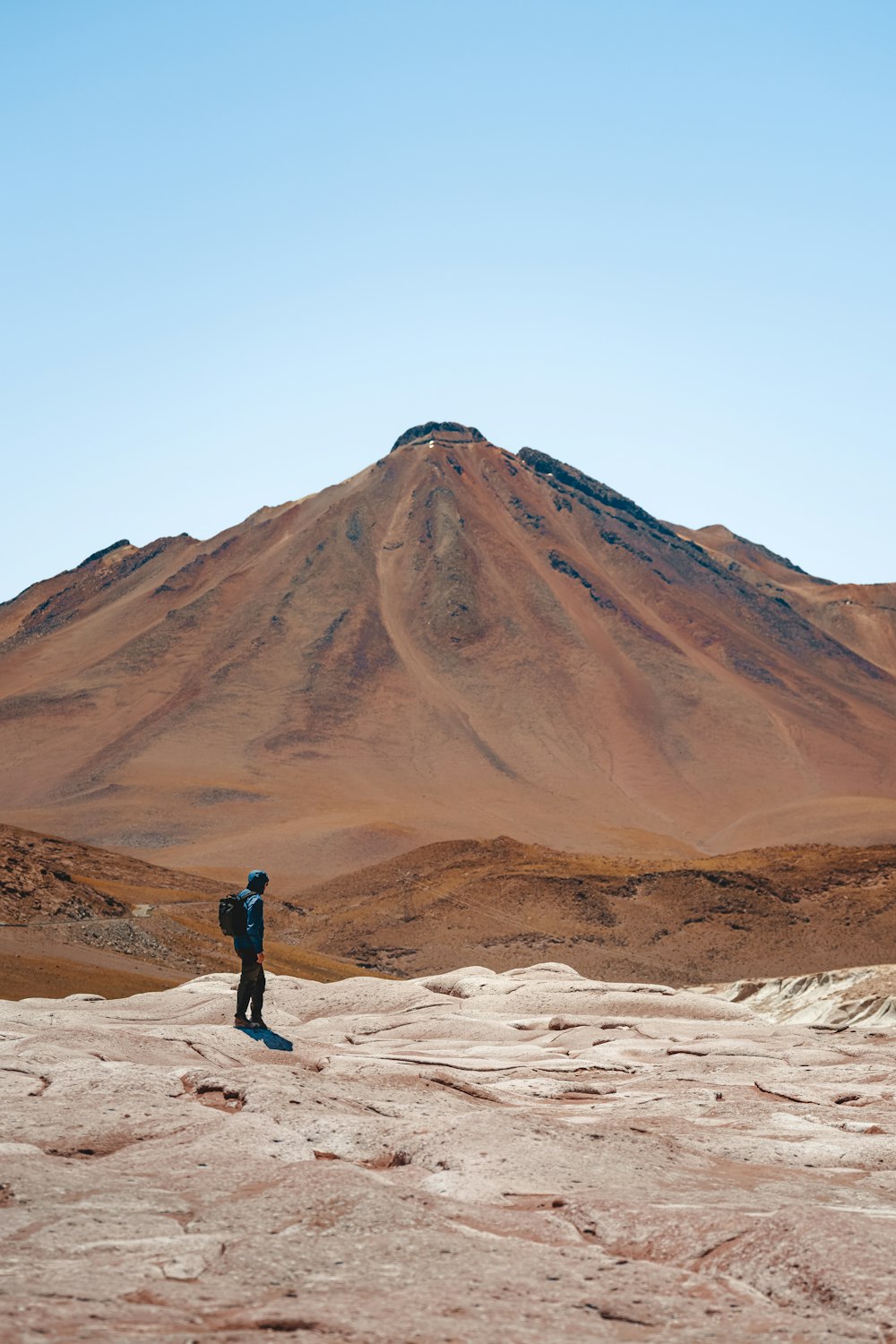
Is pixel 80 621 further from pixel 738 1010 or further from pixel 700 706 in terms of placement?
pixel 738 1010

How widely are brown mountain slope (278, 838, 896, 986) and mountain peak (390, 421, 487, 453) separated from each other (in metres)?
108

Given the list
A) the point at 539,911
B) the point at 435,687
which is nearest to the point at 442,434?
the point at 435,687

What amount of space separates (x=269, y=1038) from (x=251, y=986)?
0.65 meters

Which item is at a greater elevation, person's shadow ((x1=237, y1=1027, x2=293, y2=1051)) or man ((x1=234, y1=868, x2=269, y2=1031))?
man ((x1=234, y1=868, x2=269, y2=1031))

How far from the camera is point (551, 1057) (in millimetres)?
12195

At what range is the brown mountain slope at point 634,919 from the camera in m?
37.1

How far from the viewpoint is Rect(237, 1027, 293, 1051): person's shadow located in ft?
35.8

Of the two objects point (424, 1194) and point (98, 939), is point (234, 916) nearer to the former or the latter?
point (424, 1194)

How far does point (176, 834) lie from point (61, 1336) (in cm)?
7293

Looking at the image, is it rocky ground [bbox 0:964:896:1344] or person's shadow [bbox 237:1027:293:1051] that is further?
person's shadow [bbox 237:1027:293:1051]

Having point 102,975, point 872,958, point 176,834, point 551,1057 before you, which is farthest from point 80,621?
point 551,1057

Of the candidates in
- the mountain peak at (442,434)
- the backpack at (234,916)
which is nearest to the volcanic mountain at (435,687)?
the mountain peak at (442,434)

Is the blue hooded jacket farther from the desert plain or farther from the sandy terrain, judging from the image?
the sandy terrain

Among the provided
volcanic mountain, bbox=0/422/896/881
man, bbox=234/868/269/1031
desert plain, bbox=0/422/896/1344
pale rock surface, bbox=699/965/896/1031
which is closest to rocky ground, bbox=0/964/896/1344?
desert plain, bbox=0/422/896/1344
